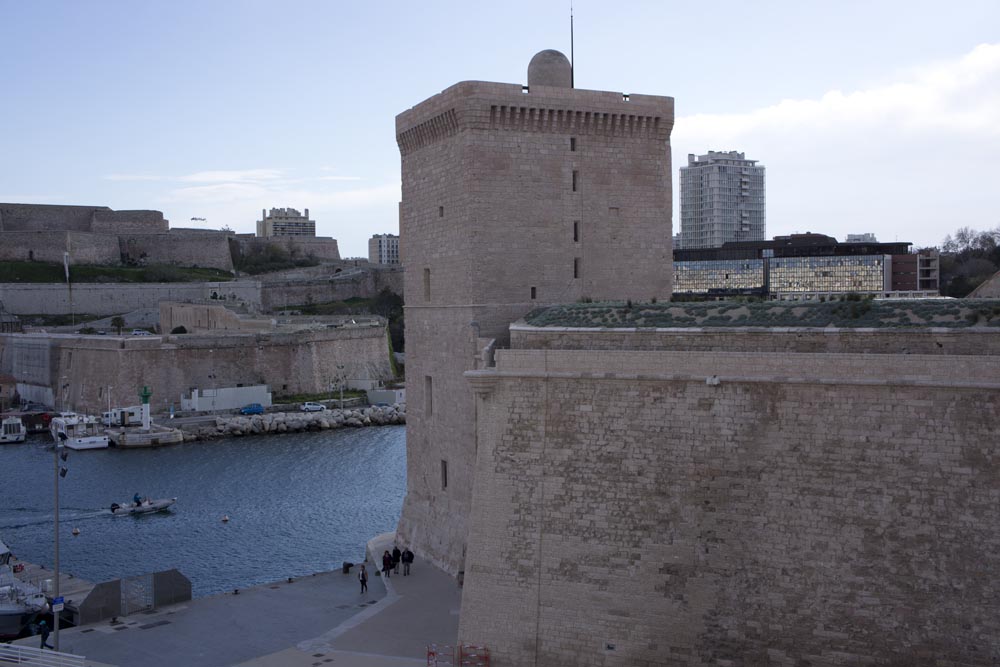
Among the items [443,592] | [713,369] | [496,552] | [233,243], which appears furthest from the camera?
[233,243]

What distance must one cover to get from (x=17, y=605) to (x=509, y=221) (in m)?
11.6

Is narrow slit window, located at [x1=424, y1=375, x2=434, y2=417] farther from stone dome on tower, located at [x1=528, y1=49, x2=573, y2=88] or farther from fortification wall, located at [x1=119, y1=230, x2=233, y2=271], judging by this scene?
fortification wall, located at [x1=119, y1=230, x2=233, y2=271]

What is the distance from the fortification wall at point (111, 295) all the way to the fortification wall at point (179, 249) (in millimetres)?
9499

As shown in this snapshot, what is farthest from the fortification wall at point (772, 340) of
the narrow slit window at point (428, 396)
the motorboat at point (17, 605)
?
the motorboat at point (17, 605)

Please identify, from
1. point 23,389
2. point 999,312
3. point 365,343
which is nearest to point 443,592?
point 999,312

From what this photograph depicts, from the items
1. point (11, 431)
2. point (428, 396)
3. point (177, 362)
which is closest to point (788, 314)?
point (428, 396)

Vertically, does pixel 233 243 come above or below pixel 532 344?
above

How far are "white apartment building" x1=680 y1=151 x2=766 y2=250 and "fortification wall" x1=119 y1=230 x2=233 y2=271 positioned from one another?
1958 inches

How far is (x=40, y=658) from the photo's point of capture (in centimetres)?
1286

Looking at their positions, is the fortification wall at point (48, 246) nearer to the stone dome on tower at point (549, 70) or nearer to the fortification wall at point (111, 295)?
the fortification wall at point (111, 295)

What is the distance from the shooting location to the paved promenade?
1396cm

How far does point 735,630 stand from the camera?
11.1 metres

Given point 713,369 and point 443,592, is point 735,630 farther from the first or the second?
point 443,592

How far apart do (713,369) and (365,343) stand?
4654cm
